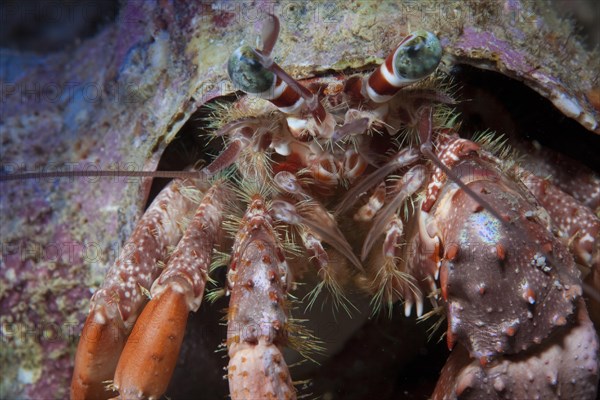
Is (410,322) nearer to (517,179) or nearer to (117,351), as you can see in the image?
(517,179)

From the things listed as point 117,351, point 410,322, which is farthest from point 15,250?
point 410,322

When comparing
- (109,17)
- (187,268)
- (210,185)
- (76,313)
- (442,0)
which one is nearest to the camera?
(187,268)

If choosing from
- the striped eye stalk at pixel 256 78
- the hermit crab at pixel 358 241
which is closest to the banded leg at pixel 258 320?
the hermit crab at pixel 358 241

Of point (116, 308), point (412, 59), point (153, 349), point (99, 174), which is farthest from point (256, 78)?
point (116, 308)

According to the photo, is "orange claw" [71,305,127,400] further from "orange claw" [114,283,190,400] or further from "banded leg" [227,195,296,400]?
"banded leg" [227,195,296,400]

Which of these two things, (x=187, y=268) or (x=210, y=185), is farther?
(x=210, y=185)

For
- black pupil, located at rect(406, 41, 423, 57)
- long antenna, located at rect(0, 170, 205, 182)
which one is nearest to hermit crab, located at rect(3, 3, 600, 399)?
black pupil, located at rect(406, 41, 423, 57)

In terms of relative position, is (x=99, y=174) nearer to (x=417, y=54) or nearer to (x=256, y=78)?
(x=256, y=78)

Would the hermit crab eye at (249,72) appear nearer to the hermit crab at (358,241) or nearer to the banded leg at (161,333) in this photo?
the hermit crab at (358,241)
